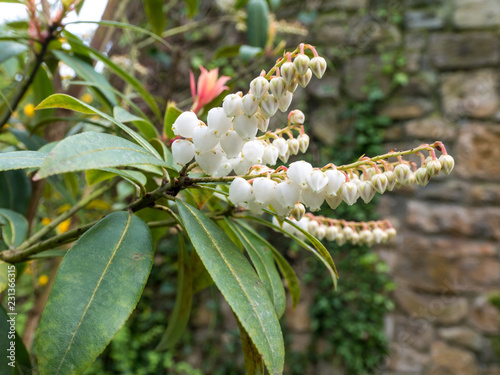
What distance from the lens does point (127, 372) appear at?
2.10 meters

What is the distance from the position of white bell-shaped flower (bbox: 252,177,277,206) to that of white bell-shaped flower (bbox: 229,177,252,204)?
0.4 inches

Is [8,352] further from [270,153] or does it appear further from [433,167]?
[433,167]

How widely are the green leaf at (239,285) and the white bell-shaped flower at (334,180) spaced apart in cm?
14

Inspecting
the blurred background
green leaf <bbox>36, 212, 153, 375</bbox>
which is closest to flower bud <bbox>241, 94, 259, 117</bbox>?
green leaf <bbox>36, 212, 153, 375</bbox>

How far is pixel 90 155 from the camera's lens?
347mm

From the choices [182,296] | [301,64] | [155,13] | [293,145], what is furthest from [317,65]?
[155,13]

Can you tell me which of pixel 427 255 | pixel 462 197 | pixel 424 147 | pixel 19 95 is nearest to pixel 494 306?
pixel 427 255

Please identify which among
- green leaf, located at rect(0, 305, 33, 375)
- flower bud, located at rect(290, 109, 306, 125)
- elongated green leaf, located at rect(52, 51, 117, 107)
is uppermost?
elongated green leaf, located at rect(52, 51, 117, 107)

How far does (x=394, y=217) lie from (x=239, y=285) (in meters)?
1.78

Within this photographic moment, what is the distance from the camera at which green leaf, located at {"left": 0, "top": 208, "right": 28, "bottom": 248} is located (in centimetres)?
62

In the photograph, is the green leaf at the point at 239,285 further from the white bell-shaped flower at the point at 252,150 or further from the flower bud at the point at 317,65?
the flower bud at the point at 317,65

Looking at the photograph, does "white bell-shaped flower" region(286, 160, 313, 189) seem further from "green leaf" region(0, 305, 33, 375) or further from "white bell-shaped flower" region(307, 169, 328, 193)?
"green leaf" region(0, 305, 33, 375)

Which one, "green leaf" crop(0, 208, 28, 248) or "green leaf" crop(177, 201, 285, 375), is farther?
"green leaf" crop(0, 208, 28, 248)

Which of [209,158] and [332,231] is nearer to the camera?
Answer: [209,158]
